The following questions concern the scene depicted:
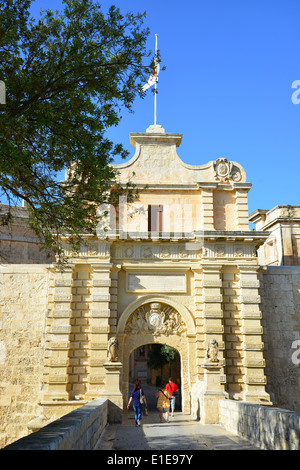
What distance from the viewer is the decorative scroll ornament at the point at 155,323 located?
15992 mm

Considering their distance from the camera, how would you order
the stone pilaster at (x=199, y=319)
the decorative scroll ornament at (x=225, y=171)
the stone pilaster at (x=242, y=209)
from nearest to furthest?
1. the stone pilaster at (x=199, y=319)
2. the stone pilaster at (x=242, y=209)
3. the decorative scroll ornament at (x=225, y=171)

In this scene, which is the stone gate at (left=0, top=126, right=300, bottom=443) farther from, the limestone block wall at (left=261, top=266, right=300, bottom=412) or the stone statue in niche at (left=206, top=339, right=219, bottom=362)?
the stone statue in niche at (left=206, top=339, right=219, bottom=362)

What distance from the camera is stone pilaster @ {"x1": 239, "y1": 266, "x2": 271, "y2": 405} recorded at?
14.9m

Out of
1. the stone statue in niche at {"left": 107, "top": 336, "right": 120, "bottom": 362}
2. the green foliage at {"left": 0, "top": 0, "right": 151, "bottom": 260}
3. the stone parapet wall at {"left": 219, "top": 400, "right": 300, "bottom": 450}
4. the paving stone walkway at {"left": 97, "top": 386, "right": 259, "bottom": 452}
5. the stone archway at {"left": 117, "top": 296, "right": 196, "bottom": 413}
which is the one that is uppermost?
the green foliage at {"left": 0, "top": 0, "right": 151, "bottom": 260}

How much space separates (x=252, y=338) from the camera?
15500 mm

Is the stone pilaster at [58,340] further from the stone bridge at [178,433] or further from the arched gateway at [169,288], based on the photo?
the stone bridge at [178,433]

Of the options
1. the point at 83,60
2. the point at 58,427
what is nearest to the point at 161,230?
the point at 83,60

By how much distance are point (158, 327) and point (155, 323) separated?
19cm

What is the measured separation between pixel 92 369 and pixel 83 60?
34.2 feet

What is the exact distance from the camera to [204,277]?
52.4 ft

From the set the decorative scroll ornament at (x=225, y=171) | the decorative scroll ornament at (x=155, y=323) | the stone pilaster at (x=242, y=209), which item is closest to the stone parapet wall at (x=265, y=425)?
the decorative scroll ornament at (x=155, y=323)

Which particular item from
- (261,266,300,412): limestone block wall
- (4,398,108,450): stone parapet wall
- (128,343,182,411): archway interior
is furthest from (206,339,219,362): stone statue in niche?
(128,343,182,411): archway interior

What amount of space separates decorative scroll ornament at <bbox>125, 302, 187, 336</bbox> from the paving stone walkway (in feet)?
12.5
